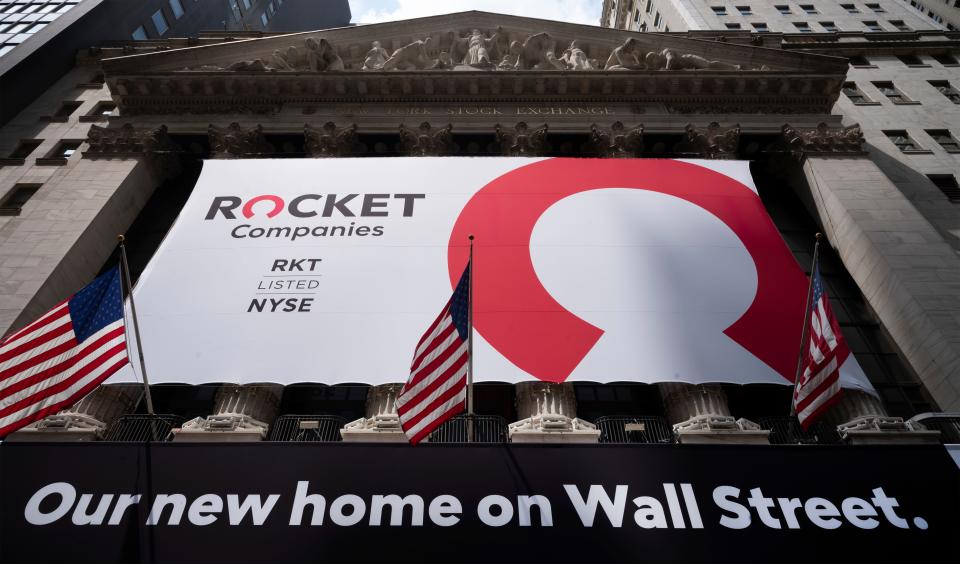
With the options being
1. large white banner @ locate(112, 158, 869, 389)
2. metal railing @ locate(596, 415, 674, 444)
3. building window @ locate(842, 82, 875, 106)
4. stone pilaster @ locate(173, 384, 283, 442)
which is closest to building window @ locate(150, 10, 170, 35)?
large white banner @ locate(112, 158, 869, 389)

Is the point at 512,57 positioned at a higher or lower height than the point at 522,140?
higher

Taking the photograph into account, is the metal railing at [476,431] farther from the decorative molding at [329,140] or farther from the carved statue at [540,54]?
the carved statue at [540,54]

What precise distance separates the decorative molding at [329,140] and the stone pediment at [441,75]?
2.56 m

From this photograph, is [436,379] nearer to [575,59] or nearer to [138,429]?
[138,429]

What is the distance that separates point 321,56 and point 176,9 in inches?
988

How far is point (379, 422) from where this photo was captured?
41.6ft

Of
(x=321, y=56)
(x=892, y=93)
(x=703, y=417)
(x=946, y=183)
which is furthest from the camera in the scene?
(x=892, y=93)

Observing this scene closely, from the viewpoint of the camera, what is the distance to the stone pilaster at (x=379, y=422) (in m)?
12.3

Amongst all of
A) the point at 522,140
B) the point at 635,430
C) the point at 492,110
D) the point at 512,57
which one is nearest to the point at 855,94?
the point at 512,57

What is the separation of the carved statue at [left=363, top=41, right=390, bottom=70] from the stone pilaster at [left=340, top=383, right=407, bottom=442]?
17378 millimetres

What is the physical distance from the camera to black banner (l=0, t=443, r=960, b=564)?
374 inches

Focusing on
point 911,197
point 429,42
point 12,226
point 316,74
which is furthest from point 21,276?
point 911,197

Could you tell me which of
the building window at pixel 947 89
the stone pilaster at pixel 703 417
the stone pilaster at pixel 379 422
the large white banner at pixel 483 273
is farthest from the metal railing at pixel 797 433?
the building window at pixel 947 89

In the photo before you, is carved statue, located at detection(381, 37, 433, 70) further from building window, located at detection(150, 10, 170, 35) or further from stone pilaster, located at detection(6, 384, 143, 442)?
building window, located at detection(150, 10, 170, 35)
